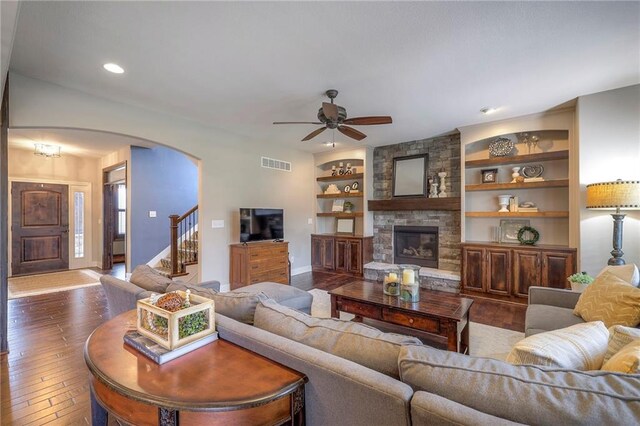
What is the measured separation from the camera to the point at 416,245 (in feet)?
19.4

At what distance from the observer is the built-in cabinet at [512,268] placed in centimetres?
397

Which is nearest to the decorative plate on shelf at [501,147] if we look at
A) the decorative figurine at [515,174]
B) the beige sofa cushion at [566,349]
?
the decorative figurine at [515,174]

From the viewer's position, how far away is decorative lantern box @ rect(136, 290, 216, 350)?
119 centimetres

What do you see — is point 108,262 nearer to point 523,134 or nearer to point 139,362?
point 139,362

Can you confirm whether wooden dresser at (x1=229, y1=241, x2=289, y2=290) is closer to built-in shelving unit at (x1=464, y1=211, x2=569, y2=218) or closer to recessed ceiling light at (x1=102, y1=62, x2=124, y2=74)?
recessed ceiling light at (x1=102, y1=62, x2=124, y2=74)

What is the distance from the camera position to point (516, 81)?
3.21 metres

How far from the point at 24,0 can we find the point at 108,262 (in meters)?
6.38

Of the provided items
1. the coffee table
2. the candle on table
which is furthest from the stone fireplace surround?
the candle on table

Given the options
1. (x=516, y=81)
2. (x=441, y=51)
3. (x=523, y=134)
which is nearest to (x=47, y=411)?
(x=441, y=51)

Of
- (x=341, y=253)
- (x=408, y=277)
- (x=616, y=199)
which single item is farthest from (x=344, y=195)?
(x=616, y=199)

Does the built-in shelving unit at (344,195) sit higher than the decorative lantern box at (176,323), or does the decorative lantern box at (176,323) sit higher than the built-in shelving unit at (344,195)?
the built-in shelving unit at (344,195)

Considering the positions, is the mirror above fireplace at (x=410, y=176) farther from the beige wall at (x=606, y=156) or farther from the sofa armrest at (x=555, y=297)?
the sofa armrest at (x=555, y=297)

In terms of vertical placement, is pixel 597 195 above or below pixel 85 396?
above

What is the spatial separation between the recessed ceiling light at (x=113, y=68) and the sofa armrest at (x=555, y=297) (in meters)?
4.69
